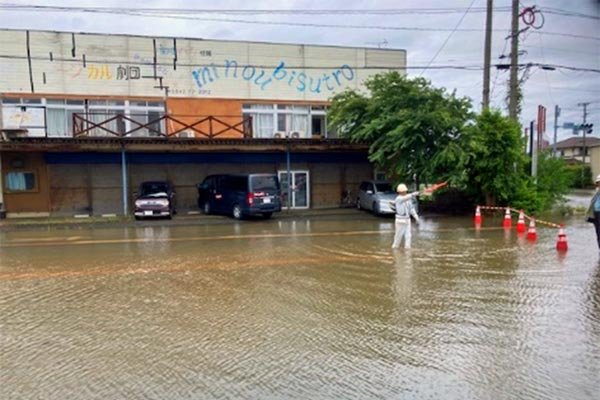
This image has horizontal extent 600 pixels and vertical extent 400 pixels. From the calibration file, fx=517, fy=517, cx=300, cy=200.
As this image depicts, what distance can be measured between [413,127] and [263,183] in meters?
6.42

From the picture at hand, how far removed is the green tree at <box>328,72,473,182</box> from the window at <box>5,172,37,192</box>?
14218 mm

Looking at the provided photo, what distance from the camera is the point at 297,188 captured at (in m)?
26.6

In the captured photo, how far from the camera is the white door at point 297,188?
26464 millimetres

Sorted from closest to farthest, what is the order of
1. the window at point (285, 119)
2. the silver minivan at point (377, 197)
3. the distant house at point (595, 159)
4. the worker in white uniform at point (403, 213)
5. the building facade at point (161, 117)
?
the worker in white uniform at point (403, 213)
the silver minivan at point (377, 197)
the building facade at point (161, 117)
the window at point (285, 119)
the distant house at point (595, 159)

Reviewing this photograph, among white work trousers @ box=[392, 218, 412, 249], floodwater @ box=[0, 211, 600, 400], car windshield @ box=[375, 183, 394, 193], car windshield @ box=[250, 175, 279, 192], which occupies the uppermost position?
car windshield @ box=[250, 175, 279, 192]

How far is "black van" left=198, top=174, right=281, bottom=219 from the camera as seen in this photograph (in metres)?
20.5

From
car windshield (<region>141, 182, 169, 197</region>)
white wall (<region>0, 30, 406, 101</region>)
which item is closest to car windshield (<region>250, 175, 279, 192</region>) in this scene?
car windshield (<region>141, 182, 169, 197</region>)

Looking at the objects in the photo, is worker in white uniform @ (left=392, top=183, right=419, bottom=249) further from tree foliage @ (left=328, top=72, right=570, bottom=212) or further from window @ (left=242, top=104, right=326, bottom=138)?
window @ (left=242, top=104, right=326, bottom=138)

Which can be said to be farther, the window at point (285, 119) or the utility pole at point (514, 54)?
the window at point (285, 119)

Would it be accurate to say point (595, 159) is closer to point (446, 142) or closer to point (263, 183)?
point (446, 142)

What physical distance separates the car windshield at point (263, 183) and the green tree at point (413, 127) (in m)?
4.40

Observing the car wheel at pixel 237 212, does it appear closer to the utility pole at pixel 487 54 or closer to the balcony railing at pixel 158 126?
the balcony railing at pixel 158 126

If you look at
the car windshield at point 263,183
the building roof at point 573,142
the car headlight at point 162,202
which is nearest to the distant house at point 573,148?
the building roof at point 573,142

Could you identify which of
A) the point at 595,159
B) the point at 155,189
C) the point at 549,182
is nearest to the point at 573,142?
the point at 595,159
